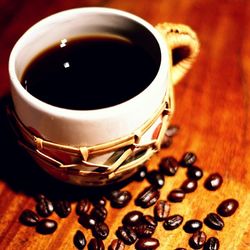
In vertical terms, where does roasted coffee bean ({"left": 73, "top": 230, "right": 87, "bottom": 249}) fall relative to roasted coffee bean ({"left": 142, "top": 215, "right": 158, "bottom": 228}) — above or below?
below

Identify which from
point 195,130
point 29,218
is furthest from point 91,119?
point 195,130

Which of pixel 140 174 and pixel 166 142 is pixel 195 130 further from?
pixel 140 174

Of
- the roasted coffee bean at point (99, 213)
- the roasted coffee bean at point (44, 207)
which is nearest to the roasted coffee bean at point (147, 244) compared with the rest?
the roasted coffee bean at point (99, 213)

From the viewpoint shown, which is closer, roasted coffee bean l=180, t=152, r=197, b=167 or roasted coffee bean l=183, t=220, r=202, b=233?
roasted coffee bean l=183, t=220, r=202, b=233

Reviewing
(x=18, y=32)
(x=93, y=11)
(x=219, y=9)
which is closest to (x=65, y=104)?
(x=93, y=11)

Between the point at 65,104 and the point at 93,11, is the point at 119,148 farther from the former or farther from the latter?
the point at 93,11

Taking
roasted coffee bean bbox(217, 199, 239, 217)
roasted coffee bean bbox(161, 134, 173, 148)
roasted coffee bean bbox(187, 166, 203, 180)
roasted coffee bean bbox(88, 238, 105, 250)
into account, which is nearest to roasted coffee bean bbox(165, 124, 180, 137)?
roasted coffee bean bbox(161, 134, 173, 148)

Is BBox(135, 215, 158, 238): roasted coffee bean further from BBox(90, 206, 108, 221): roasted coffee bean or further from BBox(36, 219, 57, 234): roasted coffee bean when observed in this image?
BBox(36, 219, 57, 234): roasted coffee bean
